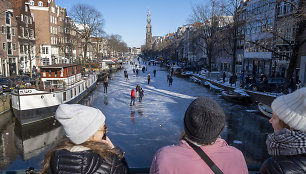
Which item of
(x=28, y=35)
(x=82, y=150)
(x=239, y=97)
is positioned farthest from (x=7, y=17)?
(x=82, y=150)

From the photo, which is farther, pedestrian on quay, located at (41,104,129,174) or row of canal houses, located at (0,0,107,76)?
row of canal houses, located at (0,0,107,76)

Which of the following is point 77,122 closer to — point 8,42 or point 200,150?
point 200,150

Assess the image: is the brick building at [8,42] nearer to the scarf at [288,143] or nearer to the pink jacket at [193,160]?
the pink jacket at [193,160]

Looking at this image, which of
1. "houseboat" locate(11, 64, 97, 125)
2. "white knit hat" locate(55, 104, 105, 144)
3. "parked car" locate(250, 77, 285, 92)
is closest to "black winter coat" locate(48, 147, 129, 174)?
"white knit hat" locate(55, 104, 105, 144)

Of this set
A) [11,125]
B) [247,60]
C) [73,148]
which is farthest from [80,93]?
[247,60]

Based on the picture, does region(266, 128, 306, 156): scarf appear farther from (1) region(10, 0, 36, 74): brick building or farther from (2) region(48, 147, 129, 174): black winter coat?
(1) region(10, 0, 36, 74): brick building

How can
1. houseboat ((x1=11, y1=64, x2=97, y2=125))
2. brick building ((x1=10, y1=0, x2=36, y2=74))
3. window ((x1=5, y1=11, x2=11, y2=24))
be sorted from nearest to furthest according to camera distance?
houseboat ((x1=11, y1=64, x2=97, y2=125)) < window ((x1=5, y1=11, x2=11, y2=24)) < brick building ((x1=10, y1=0, x2=36, y2=74))

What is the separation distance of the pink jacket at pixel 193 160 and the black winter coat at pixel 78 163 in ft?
1.27

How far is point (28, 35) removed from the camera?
29.1m

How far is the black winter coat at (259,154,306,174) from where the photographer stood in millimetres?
1667

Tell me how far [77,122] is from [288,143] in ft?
5.23

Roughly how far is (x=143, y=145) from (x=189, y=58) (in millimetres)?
80176

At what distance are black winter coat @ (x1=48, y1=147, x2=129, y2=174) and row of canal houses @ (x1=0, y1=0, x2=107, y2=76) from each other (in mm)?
25657

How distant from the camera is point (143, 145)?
11.0m
